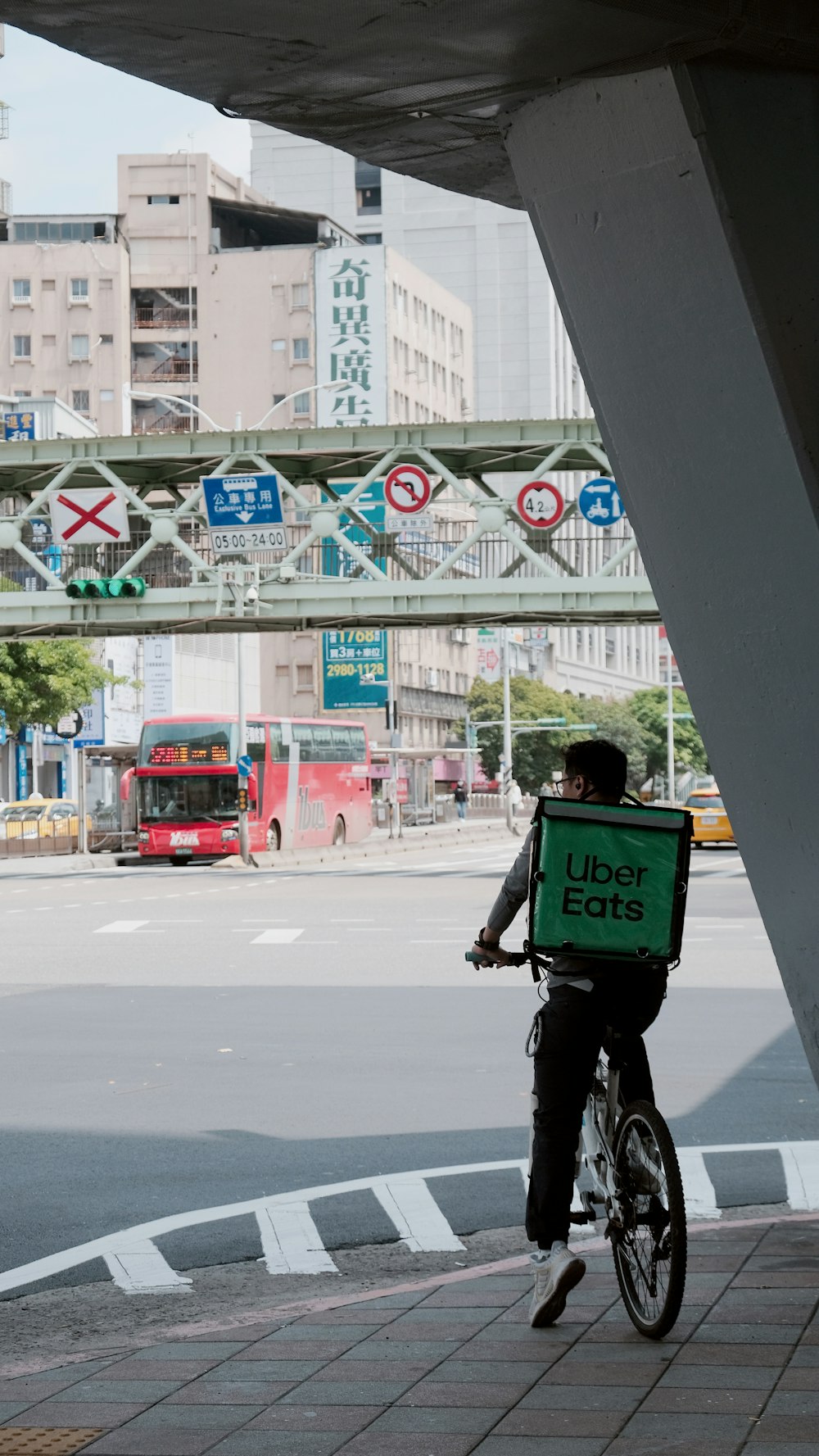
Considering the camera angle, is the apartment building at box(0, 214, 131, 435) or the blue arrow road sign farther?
the apartment building at box(0, 214, 131, 435)

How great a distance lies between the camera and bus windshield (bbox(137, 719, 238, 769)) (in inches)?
1748

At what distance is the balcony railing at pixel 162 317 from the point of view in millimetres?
108000

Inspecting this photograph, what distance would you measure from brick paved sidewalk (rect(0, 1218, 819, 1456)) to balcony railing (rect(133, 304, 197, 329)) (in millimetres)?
106004

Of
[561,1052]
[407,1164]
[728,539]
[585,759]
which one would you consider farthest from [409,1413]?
[407,1164]

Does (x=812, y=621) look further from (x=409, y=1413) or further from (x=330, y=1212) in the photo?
(x=330, y=1212)

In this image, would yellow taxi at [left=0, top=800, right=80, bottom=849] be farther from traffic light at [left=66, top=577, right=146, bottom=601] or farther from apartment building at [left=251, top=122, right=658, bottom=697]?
apartment building at [left=251, top=122, right=658, bottom=697]

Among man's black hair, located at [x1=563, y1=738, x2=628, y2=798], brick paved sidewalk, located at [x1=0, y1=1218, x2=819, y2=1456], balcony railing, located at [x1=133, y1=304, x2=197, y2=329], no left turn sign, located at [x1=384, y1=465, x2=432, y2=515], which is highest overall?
balcony railing, located at [x1=133, y1=304, x2=197, y2=329]

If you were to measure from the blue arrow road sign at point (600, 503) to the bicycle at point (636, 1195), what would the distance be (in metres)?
27.0

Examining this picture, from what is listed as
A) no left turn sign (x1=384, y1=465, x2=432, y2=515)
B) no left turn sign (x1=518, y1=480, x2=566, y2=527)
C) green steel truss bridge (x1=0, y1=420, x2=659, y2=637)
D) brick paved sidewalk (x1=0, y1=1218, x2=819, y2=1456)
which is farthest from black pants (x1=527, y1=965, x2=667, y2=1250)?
no left turn sign (x1=384, y1=465, x2=432, y2=515)

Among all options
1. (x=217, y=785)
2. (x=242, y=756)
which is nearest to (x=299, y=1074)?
(x=242, y=756)

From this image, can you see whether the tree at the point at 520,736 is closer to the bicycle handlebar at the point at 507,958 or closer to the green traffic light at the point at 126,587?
the green traffic light at the point at 126,587

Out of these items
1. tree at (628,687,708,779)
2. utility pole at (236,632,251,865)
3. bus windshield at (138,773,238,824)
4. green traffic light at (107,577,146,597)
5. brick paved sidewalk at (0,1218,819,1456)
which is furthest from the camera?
tree at (628,687,708,779)

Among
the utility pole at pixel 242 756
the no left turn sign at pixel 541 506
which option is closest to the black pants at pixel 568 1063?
the no left turn sign at pixel 541 506

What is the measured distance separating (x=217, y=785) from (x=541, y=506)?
1335 centimetres
